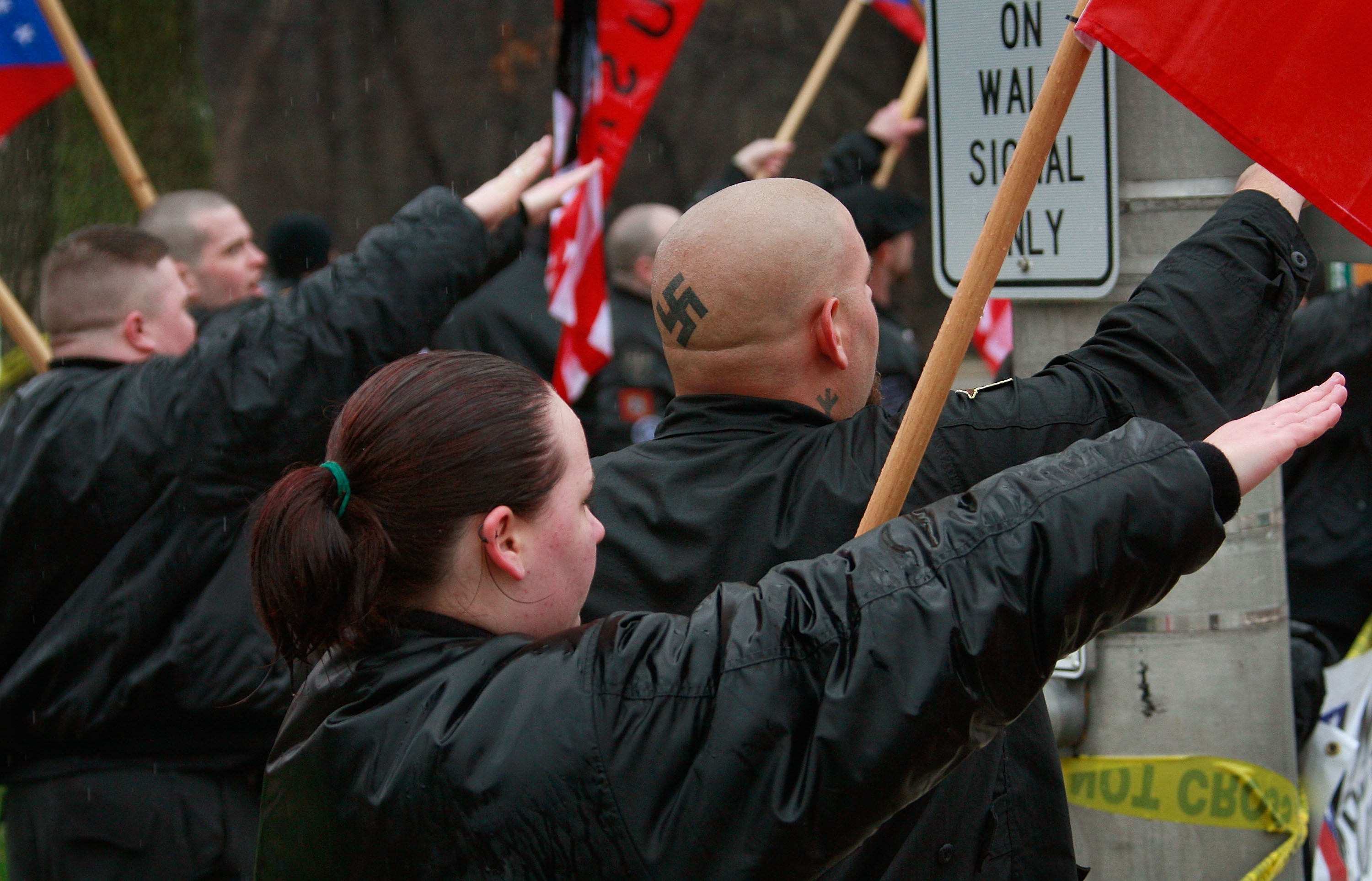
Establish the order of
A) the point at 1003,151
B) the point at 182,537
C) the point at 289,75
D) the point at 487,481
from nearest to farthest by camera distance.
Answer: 1. the point at 487,481
2. the point at 1003,151
3. the point at 182,537
4. the point at 289,75

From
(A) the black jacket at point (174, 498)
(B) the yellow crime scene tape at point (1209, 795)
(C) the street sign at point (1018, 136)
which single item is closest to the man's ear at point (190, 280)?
(A) the black jacket at point (174, 498)

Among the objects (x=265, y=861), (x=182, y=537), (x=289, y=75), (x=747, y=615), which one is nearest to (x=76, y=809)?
(x=182, y=537)

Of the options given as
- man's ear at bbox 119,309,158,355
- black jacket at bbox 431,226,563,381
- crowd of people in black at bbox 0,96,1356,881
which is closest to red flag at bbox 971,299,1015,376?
black jacket at bbox 431,226,563,381

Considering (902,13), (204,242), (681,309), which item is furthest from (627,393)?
(681,309)

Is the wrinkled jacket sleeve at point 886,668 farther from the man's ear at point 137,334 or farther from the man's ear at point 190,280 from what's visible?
the man's ear at point 190,280

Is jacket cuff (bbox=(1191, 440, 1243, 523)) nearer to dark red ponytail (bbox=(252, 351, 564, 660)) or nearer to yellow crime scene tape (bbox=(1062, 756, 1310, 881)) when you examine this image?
dark red ponytail (bbox=(252, 351, 564, 660))

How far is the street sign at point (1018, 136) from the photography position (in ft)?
8.73

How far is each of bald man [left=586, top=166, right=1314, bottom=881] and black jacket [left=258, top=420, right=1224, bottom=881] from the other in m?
0.53

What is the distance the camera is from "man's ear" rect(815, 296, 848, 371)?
80.9 inches

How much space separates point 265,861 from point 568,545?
0.51 m

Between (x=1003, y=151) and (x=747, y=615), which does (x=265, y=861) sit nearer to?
(x=747, y=615)

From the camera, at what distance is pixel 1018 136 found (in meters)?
2.76

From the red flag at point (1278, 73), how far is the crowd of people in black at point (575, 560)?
29 cm

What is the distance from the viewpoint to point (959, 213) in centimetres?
287
